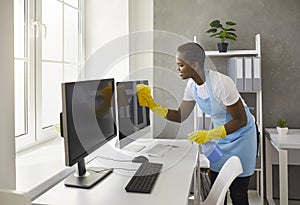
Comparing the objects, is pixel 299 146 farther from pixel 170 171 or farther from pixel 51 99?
pixel 51 99

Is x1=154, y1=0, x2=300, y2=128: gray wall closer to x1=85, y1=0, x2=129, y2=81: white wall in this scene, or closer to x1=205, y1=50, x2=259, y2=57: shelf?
x1=205, y1=50, x2=259, y2=57: shelf

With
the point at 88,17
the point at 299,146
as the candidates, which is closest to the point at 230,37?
the point at 299,146

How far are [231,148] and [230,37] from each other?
117 centimetres

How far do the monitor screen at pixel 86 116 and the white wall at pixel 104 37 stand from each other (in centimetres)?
125

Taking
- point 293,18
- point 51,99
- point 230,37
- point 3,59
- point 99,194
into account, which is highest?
point 293,18

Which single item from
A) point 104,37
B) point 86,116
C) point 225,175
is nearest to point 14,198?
point 86,116

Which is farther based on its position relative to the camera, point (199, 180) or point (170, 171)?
point (199, 180)

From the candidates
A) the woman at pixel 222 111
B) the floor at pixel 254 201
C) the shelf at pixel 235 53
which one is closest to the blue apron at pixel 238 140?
the woman at pixel 222 111

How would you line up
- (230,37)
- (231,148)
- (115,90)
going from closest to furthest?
(115,90) < (231,148) < (230,37)

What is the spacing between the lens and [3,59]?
1347mm

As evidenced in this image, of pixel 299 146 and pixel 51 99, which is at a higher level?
pixel 51 99

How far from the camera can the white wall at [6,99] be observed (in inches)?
52.7

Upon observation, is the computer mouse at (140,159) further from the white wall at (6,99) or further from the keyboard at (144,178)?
the white wall at (6,99)

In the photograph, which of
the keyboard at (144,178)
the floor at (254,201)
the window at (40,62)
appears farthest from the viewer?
the floor at (254,201)
